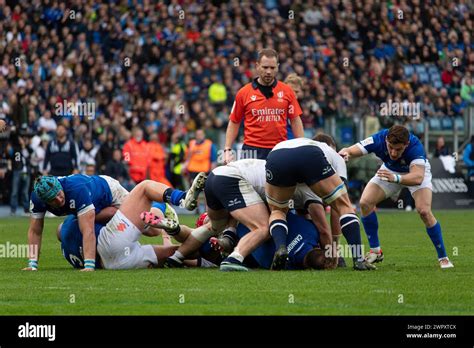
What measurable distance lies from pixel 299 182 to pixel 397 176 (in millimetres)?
1236

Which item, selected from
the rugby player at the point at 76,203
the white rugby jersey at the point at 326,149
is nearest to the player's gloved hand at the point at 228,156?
the rugby player at the point at 76,203

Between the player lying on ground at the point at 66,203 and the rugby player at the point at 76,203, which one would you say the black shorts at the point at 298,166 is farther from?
the player lying on ground at the point at 66,203

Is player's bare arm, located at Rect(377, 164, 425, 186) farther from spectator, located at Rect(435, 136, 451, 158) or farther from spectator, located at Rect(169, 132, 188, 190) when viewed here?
spectator, located at Rect(435, 136, 451, 158)

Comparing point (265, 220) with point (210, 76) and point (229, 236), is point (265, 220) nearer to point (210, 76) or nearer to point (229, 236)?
point (229, 236)

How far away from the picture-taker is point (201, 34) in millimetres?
32469

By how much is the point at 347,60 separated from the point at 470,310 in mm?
23184

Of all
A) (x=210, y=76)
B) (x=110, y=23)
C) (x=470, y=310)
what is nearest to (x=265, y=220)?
(x=470, y=310)

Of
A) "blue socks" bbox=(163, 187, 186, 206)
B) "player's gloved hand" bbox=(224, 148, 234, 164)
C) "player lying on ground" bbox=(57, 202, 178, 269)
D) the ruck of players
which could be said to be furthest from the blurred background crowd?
"blue socks" bbox=(163, 187, 186, 206)

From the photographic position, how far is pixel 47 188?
1196 cm

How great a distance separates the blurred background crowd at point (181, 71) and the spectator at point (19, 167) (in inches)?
1.4

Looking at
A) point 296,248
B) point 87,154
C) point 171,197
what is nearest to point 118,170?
point 87,154

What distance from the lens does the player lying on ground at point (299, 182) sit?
11898mm

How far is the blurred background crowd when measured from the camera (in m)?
26.8

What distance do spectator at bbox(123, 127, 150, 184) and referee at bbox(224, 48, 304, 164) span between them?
1174 cm
